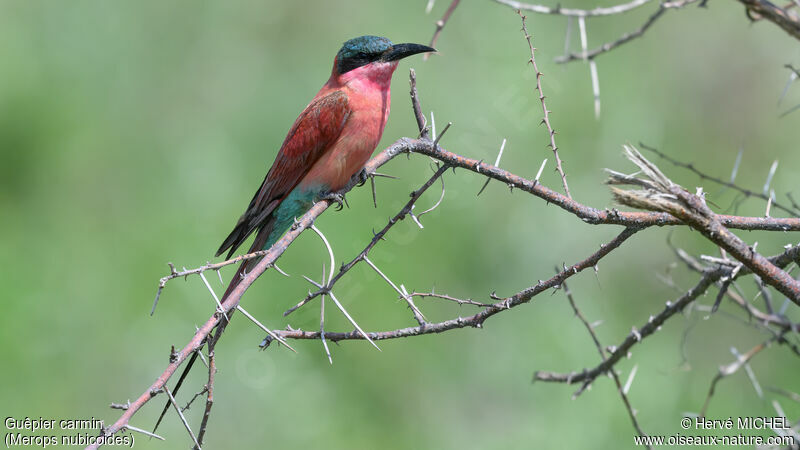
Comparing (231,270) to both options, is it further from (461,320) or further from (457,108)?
(461,320)

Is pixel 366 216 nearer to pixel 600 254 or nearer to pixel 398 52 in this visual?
pixel 398 52

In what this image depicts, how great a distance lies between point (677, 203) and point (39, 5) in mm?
5860

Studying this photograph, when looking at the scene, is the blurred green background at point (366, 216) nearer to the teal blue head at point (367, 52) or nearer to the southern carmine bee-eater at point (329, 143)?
the southern carmine bee-eater at point (329, 143)

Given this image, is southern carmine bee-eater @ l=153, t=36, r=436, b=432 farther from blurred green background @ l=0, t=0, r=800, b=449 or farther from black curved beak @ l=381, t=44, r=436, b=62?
blurred green background @ l=0, t=0, r=800, b=449

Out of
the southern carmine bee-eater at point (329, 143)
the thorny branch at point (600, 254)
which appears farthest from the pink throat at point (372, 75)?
the thorny branch at point (600, 254)

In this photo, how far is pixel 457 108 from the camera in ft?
17.3

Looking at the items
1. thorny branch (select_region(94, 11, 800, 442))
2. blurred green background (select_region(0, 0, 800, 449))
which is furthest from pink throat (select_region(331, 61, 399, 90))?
blurred green background (select_region(0, 0, 800, 449))

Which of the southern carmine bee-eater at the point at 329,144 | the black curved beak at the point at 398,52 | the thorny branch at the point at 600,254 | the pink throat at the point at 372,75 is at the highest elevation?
the black curved beak at the point at 398,52

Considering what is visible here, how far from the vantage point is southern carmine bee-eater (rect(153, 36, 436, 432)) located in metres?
3.24

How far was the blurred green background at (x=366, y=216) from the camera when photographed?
426cm

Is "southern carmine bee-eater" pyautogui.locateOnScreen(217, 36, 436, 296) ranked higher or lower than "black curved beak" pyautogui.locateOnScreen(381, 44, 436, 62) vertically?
lower

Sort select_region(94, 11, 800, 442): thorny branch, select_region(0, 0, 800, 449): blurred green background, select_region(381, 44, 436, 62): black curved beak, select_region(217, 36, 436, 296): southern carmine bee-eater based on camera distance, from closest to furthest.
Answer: select_region(94, 11, 800, 442): thorny branch → select_region(217, 36, 436, 296): southern carmine bee-eater → select_region(381, 44, 436, 62): black curved beak → select_region(0, 0, 800, 449): blurred green background

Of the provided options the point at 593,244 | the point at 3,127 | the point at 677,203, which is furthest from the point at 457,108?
the point at 677,203

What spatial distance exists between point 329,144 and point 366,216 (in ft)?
5.00
